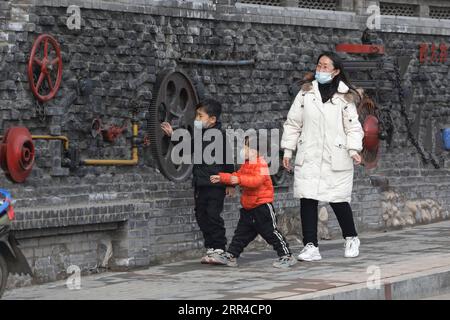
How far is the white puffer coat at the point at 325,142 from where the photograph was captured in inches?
554

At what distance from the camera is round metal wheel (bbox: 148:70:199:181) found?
14758 millimetres

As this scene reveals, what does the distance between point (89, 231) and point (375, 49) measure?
578cm

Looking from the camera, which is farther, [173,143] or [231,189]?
[173,143]

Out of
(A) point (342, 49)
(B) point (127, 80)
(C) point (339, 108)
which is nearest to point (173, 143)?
(B) point (127, 80)

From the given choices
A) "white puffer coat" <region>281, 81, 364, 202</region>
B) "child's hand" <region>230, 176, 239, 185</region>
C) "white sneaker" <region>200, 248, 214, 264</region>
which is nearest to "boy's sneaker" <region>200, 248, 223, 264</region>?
"white sneaker" <region>200, 248, 214, 264</region>

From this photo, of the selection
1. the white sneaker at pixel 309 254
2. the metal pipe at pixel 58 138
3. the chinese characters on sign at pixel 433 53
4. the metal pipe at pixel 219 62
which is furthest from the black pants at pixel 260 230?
the chinese characters on sign at pixel 433 53

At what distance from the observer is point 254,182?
13.6 metres

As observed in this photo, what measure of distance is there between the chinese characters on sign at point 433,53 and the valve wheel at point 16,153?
7.63m

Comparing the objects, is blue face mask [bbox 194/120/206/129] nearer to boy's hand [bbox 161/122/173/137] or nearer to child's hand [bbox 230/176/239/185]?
boy's hand [bbox 161/122/173/137]

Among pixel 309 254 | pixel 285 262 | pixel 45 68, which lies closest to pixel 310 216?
pixel 309 254

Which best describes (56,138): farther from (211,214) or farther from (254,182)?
(254,182)

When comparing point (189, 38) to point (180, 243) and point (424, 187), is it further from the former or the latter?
point (424, 187)

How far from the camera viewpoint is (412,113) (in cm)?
1873
